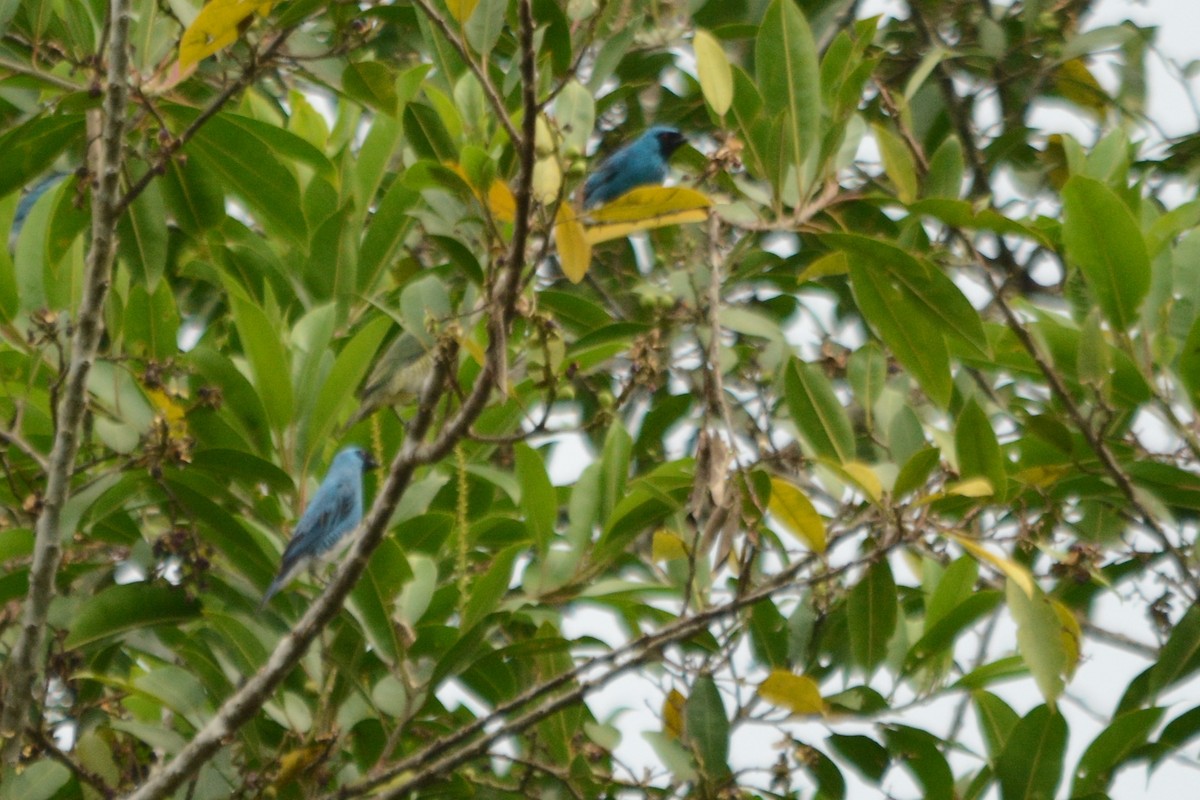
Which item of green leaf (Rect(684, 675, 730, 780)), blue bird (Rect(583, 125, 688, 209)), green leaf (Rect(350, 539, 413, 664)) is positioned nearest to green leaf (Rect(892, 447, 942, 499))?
green leaf (Rect(684, 675, 730, 780))

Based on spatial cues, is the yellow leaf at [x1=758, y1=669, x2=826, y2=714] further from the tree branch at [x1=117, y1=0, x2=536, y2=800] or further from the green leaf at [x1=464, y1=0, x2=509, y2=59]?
the green leaf at [x1=464, y1=0, x2=509, y2=59]

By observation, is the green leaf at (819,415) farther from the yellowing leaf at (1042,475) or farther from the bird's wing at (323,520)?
the bird's wing at (323,520)

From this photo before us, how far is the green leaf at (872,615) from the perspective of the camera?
3156 millimetres

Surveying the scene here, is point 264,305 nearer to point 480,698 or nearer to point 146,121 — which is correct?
point 146,121

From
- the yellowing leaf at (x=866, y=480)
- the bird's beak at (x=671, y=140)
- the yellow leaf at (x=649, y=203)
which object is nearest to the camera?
the yellow leaf at (x=649, y=203)

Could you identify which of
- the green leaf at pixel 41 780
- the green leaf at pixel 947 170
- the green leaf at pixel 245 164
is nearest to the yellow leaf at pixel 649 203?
the green leaf at pixel 245 164

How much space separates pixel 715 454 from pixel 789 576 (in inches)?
10.0

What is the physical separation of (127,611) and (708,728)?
1170mm

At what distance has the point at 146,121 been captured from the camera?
3395 millimetres

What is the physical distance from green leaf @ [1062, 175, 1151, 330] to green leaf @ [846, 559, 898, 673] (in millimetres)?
752

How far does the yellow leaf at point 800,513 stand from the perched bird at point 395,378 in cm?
168

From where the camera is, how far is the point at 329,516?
3654 mm

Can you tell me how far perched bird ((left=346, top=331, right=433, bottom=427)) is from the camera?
437cm

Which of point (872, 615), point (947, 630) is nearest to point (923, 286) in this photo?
point (872, 615)
